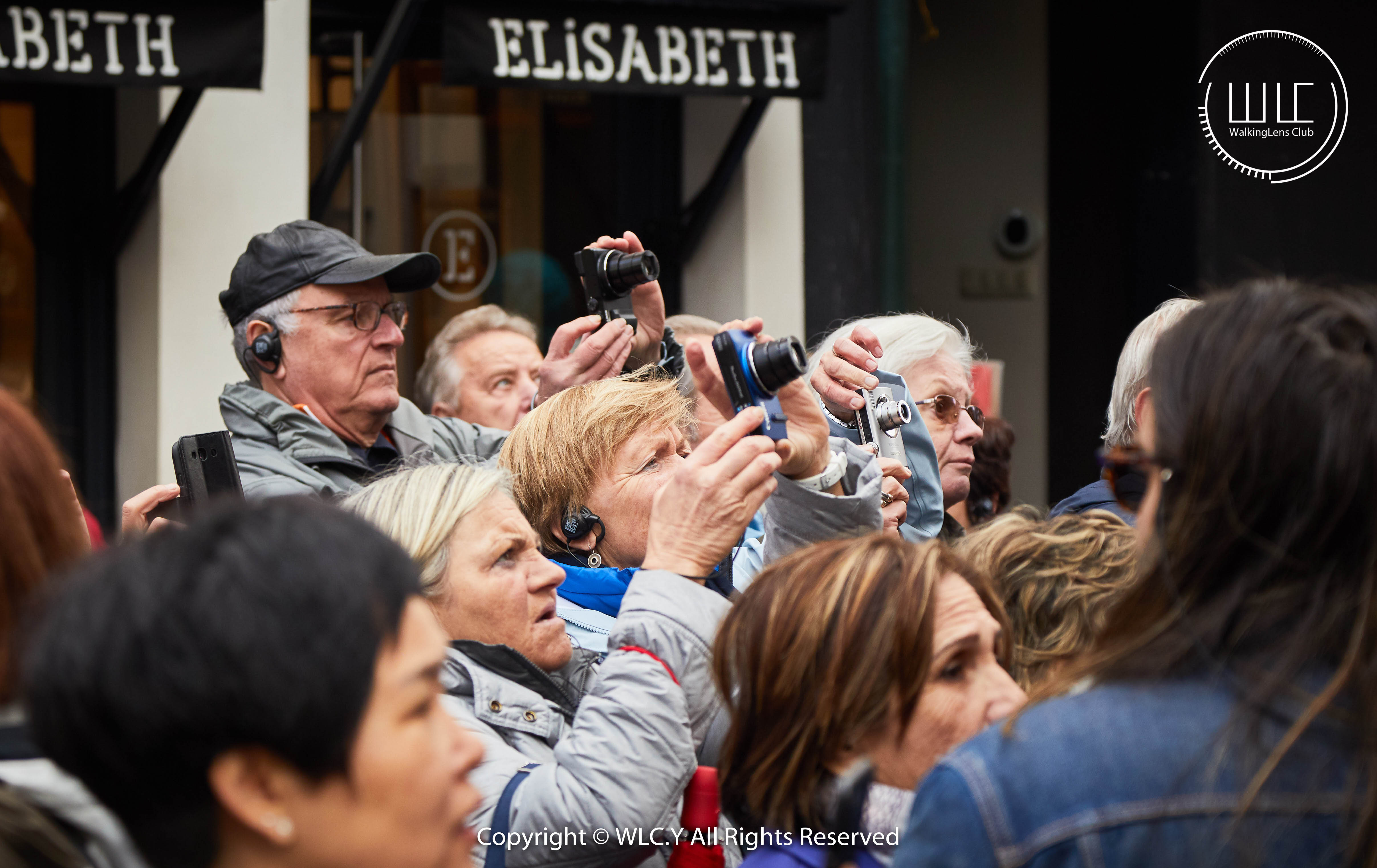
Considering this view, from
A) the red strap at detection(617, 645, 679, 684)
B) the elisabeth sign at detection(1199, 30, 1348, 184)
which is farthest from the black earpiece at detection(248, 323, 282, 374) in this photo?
the elisabeth sign at detection(1199, 30, 1348, 184)

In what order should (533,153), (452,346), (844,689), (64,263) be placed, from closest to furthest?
(844,689) < (452,346) < (64,263) < (533,153)

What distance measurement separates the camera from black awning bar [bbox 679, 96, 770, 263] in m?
5.04

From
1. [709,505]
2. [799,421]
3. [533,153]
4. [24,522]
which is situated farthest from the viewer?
[533,153]

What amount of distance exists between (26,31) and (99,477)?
158cm

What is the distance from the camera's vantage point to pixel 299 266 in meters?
3.17

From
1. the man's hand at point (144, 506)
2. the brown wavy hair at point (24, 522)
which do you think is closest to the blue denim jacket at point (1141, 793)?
the brown wavy hair at point (24, 522)

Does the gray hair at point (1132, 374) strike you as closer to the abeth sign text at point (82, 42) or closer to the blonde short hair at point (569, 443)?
the blonde short hair at point (569, 443)

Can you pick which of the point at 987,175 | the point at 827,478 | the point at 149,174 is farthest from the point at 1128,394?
the point at 987,175

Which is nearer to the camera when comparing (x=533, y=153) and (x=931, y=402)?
(x=931, y=402)

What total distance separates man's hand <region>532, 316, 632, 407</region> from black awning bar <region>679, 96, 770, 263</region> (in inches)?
83.7

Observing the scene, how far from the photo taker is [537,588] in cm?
209

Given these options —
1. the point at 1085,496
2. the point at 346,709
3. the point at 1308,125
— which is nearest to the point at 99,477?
the point at 1085,496

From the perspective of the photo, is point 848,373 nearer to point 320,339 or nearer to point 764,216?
point 320,339

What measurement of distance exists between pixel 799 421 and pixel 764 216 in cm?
335
